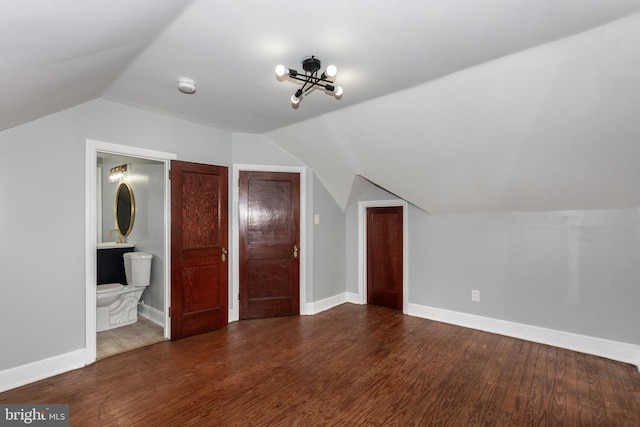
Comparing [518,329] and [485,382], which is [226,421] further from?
[518,329]

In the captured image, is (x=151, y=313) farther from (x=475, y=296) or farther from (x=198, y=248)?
(x=475, y=296)

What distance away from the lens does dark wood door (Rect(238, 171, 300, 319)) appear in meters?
4.18

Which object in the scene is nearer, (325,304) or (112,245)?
(112,245)

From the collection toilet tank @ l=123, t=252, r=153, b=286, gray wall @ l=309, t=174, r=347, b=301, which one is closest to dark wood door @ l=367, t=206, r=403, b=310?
gray wall @ l=309, t=174, r=347, b=301

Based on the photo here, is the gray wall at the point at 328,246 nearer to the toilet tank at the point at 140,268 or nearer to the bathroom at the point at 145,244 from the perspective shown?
the bathroom at the point at 145,244

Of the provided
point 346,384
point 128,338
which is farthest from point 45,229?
point 346,384

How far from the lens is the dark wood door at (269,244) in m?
4.18

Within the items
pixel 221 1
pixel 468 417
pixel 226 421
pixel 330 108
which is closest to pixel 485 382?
pixel 468 417

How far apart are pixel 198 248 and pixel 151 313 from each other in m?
1.24

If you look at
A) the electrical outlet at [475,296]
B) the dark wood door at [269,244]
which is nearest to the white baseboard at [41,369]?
the dark wood door at [269,244]

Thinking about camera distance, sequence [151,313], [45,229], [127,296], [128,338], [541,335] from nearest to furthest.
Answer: [45,229] < [541,335] < [128,338] < [127,296] < [151,313]

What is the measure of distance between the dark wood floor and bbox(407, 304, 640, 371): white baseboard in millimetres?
122

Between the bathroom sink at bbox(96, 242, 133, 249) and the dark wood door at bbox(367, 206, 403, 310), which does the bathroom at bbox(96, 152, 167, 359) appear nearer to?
the bathroom sink at bbox(96, 242, 133, 249)

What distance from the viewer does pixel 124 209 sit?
15.4 ft
